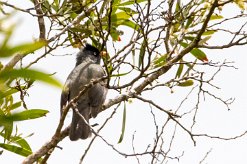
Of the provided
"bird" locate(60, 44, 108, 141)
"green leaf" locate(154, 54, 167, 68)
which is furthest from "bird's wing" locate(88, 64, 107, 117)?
"green leaf" locate(154, 54, 167, 68)

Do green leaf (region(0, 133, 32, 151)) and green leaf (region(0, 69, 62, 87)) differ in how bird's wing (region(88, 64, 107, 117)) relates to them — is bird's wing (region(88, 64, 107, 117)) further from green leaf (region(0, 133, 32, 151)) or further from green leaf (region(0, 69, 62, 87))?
green leaf (region(0, 69, 62, 87))

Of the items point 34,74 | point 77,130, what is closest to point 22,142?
point 77,130

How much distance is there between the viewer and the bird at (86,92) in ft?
14.7

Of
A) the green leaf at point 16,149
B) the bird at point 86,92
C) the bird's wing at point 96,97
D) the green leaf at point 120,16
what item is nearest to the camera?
the green leaf at point 16,149

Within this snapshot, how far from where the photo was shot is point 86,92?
4.19 m

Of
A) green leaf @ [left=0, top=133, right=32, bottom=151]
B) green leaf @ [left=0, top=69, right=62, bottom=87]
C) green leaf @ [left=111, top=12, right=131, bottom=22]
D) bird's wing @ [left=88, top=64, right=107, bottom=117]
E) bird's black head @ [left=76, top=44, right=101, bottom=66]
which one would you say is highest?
bird's black head @ [left=76, top=44, right=101, bottom=66]

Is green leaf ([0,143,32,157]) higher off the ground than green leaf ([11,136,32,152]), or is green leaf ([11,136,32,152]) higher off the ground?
green leaf ([11,136,32,152])

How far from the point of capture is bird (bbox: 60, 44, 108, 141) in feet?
14.7

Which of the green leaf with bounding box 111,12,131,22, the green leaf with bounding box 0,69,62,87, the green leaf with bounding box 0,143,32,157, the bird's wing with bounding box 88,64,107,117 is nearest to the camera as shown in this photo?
the green leaf with bounding box 0,69,62,87

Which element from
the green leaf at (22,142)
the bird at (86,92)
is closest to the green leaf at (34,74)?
the green leaf at (22,142)

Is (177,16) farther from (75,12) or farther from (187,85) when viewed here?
(75,12)

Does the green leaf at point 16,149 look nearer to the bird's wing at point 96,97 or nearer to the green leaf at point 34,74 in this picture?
the bird's wing at point 96,97

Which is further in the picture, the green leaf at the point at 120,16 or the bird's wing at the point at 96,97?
the bird's wing at the point at 96,97

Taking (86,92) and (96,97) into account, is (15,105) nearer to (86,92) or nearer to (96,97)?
(86,92)
